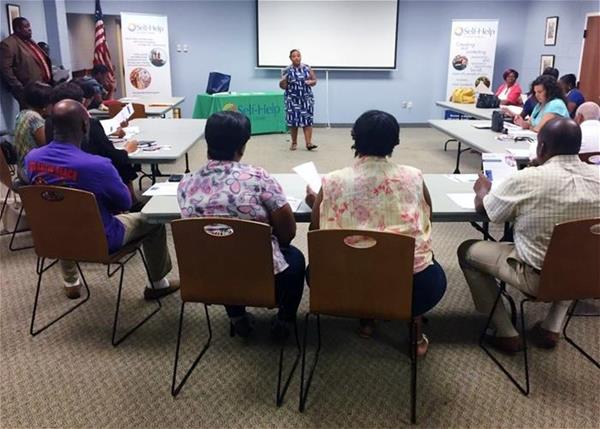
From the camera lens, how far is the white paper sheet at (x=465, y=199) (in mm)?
2361

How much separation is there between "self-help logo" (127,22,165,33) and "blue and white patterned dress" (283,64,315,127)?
2617mm

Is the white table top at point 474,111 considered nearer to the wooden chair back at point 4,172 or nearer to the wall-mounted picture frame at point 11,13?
the wooden chair back at point 4,172

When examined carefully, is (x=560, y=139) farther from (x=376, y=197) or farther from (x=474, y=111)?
(x=474, y=111)

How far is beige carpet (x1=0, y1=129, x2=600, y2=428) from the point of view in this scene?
1968mm

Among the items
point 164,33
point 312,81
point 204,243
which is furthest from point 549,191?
point 164,33

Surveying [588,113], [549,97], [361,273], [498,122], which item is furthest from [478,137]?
[361,273]

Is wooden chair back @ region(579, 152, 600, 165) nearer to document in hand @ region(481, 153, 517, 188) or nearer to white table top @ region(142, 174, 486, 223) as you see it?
document in hand @ region(481, 153, 517, 188)

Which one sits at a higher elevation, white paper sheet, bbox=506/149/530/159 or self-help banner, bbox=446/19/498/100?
self-help banner, bbox=446/19/498/100

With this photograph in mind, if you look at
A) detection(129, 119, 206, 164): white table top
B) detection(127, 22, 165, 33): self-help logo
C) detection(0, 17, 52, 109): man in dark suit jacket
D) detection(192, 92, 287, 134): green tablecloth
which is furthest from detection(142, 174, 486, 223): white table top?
detection(127, 22, 165, 33): self-help logo

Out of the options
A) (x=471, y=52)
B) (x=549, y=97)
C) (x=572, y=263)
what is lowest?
(x=572, y=263)

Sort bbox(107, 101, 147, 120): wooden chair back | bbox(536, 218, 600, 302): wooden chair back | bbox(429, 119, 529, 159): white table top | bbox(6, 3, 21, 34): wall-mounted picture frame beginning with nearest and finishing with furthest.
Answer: bbox(536, 218, 600, 302): wooden chair back
bbox(429, 119, 529, 159): white table top
bbox(107, 101, 147, 120): wooden chair back
bbox(6, 3, 21, 34): wall-mounted picture frame

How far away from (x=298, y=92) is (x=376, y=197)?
5345mm

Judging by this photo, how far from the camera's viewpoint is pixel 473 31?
8.59 m

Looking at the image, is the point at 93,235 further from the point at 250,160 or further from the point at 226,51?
the point at 226,51
